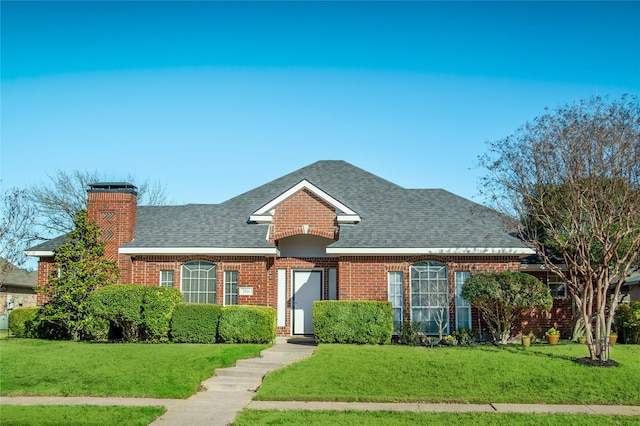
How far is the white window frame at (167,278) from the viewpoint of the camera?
20.9m

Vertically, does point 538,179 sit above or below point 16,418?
above

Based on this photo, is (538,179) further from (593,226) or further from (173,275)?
(173,275)

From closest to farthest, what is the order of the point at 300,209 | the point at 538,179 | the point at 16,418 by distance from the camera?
the point at 16,418 < the point at 538,179 < the point at 300,209

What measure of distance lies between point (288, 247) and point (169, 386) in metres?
10.2

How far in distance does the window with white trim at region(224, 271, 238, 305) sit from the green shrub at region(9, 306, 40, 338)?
6.47 meters

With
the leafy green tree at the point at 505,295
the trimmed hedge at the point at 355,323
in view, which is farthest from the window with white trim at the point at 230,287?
the leafy green tree at the point at 505,295

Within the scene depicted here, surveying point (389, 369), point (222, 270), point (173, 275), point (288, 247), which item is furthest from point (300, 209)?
point (389, 369)

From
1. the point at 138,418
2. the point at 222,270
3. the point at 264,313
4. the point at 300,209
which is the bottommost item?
the point at 138,418

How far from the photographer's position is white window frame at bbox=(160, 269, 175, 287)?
2091cm

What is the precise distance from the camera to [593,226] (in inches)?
581

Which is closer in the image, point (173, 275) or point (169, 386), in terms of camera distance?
point (169, 386)

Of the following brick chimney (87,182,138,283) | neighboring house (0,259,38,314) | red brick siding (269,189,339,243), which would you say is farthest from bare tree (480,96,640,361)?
neighboring house (0,259,38,314)

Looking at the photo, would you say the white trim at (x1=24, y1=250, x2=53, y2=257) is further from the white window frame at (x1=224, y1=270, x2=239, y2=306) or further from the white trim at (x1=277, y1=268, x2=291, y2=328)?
the white trim at (x1=277, y1=268, x2=291, y2=328)

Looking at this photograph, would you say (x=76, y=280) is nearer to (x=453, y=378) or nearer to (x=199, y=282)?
(x=199, y=282)
